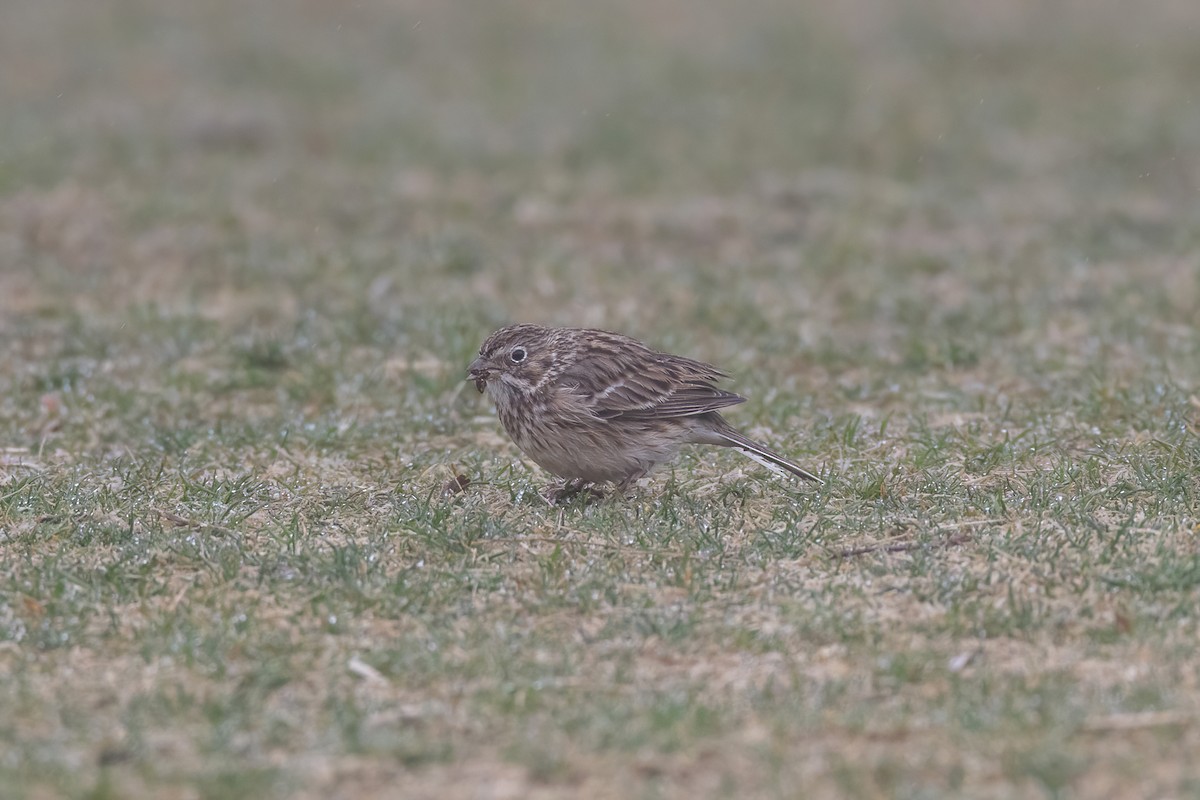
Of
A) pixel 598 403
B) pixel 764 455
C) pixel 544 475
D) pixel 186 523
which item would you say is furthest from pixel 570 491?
pixel 186 523

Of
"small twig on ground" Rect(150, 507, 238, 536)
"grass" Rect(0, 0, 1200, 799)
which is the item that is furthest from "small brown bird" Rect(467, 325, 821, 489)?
"small twig on ground" Rect(150, 507, 238, 536)

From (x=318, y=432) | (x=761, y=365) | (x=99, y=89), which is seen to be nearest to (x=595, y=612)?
(x=318, y=432)

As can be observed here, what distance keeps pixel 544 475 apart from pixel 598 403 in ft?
2.74

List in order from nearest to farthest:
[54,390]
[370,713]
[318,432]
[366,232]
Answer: [370,713] → [318,432] → [54,390] → [366,232]

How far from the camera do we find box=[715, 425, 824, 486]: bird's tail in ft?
25.3

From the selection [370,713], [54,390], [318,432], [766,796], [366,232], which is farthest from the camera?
[366,232]

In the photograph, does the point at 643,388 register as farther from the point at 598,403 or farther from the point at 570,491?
the point at 570,491

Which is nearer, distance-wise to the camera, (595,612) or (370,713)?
(370,713)

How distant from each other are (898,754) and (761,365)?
5449 mm

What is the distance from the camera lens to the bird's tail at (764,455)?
770cm

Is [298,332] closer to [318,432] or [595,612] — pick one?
[318,432]

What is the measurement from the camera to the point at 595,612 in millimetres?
6211

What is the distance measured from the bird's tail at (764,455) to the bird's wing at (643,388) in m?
0.15

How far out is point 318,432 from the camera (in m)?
8.84
